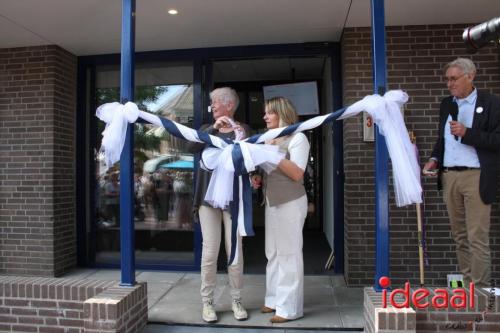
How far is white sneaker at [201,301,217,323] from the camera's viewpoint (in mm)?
3188

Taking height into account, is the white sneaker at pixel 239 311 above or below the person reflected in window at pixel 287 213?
below

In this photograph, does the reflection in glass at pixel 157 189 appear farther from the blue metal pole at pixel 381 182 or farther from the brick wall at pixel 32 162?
the blue metal pole at pixel 381 182

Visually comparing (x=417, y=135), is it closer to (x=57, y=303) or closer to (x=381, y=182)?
(x=381, y=182)

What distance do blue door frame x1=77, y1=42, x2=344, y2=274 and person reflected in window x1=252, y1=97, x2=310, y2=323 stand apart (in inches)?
63.6

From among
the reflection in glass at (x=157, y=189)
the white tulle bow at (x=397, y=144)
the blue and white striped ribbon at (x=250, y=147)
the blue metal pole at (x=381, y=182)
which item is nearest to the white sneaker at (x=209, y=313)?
the blue and white striped ribbon at (x=250, y=147)

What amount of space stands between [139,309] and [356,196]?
234cm

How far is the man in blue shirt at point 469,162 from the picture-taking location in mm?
2951

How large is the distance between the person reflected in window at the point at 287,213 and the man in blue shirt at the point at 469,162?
103 cm

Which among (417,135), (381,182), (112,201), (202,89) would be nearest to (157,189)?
(112,201)

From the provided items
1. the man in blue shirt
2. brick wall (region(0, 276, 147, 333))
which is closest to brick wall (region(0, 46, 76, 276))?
brick wall (region(0, 276, 147, 333))

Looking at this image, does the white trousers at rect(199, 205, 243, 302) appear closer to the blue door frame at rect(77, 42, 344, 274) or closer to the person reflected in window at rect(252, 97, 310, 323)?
the person reflected in window at rect(252, 97, 310, 323)

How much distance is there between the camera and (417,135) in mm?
4242

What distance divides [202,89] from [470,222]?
3151mm

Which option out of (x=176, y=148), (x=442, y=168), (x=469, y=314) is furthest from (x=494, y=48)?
(x=176, y=148)
